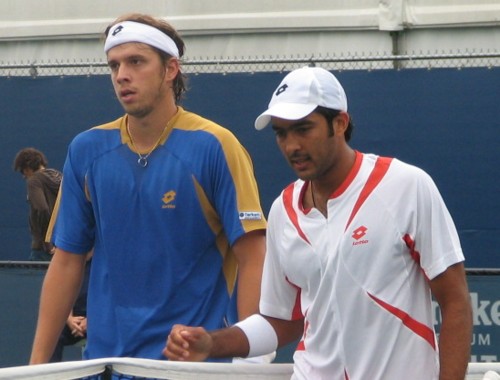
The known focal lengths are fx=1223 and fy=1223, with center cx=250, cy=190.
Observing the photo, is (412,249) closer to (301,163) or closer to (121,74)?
(301,163)

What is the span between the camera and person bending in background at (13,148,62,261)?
11.6 m

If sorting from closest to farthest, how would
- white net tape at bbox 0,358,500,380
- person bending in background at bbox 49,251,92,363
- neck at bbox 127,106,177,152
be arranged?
white net tape at bbox 0,358,500,380 → neck at bbox 127,106,177,152 → person bending in background at bbox 49,251,92,363

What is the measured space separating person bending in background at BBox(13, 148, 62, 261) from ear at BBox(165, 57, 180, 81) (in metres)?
7.39

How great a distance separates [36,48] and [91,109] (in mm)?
2234

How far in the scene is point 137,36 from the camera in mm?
4223

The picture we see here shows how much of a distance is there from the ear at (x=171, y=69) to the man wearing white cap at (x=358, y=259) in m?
0.81

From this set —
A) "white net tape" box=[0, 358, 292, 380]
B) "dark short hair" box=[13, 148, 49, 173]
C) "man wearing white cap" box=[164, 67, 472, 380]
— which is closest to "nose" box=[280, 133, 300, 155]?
"man wearing white cap" box=[164, 67, 472, 380]

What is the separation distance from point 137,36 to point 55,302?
3.26ft

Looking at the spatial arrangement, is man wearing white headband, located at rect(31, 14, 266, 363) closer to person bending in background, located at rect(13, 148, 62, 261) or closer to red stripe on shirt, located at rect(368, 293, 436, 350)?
red stripe on shirt, located at rect(368, 293, 436, 350)

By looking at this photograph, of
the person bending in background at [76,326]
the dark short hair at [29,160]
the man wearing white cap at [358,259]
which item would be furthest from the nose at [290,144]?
the dark short hair at [29,160]

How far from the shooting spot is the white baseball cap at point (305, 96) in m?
3.45

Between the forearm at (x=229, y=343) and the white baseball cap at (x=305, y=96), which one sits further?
the forearm at (x=229, y=343)

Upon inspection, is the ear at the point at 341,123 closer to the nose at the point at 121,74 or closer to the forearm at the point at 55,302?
the nose at the point at 121,74

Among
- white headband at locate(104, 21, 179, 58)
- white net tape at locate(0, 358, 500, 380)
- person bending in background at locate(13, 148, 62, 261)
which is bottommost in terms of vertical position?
white net tape at locate(0, 358, 500, 380)
